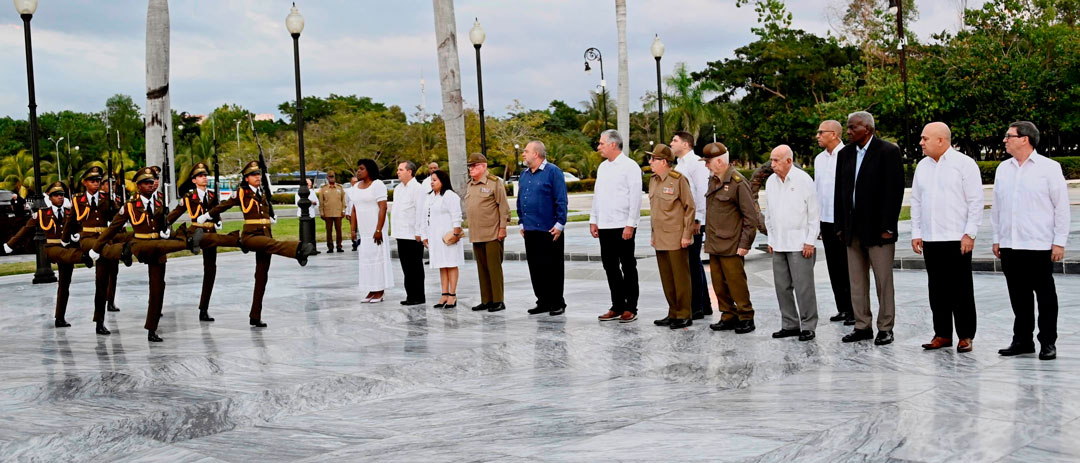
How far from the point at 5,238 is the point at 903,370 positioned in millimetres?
22041

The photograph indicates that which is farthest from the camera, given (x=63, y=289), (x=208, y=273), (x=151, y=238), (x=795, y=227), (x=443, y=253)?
(x=443, y=253)

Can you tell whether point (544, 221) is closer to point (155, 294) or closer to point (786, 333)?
point (786, 333)

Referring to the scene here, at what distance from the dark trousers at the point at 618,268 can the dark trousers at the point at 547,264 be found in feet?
2.35

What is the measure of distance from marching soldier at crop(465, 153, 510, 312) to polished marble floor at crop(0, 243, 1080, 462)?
0.41 metres

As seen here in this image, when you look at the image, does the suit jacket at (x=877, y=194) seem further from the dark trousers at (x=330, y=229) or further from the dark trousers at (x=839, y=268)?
the dark trousers at (x=330, y=229)

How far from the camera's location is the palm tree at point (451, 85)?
75.4ft

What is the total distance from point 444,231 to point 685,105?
183 ft

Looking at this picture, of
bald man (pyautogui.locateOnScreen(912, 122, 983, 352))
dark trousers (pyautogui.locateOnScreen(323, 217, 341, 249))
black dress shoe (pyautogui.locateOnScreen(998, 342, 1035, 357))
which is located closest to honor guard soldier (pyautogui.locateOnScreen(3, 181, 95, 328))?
bald man (pyautogui.locateOnScreen(912, 122, 983, 352))

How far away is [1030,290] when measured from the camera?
6789mm

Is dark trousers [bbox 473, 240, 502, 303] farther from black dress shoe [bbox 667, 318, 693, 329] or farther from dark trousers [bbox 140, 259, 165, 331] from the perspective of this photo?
dark trousers [bbox 140, 259, 165, 331]

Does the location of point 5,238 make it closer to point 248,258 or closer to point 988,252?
point 248,258

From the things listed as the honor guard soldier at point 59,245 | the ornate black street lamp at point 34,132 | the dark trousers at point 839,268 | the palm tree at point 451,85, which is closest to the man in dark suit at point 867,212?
the dark trousers at point 839,268

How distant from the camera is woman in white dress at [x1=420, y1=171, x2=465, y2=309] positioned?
35.2 ft

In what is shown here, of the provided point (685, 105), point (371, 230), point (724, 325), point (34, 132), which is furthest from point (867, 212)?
point (685, 105)
